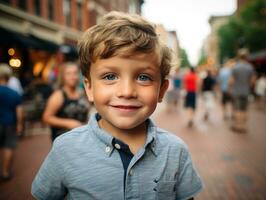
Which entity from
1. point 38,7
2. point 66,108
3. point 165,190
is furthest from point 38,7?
point 165,190

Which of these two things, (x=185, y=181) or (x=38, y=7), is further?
(x=38, y=7)

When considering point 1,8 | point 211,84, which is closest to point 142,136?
point 211,84

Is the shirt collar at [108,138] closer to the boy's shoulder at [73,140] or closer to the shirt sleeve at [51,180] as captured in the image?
the boy's shoulder at [73,140]

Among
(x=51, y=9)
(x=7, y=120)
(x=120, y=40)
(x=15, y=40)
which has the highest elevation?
(x=51, y=9)

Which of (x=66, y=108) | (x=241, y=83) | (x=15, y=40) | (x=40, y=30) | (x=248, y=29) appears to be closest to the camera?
(x=66, y=108)

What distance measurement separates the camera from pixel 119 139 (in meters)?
1.55

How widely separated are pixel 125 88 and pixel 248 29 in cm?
3986

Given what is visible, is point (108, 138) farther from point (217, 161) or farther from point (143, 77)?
point (217, 161)

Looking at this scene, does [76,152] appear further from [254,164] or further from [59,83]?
[254,164]

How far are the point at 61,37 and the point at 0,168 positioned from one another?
52.6ft

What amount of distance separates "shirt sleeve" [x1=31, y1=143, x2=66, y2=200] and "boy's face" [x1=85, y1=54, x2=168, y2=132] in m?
0.33

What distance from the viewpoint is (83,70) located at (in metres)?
1.65

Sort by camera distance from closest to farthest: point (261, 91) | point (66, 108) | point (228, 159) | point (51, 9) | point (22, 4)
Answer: point (66, 108), point (228, 159), point (261, 91), point (22, 4), point (51, 9)

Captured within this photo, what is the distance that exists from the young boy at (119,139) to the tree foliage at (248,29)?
38263 millimetres
